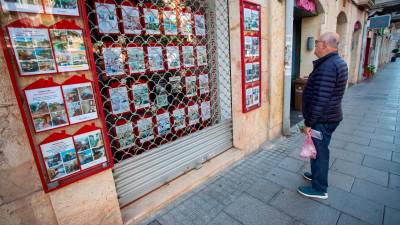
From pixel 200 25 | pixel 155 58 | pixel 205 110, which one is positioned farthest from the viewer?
pixel 205 110

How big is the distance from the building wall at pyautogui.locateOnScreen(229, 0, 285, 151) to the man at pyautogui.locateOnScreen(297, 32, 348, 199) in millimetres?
1217

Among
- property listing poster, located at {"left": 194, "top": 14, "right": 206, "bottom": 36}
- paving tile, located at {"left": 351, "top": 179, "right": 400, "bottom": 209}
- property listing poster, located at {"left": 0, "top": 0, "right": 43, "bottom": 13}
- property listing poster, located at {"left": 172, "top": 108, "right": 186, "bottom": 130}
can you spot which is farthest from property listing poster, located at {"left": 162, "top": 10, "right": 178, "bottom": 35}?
paving tile, located at {"left": 351, "top": 179, "right": 400, "bottom": 209}

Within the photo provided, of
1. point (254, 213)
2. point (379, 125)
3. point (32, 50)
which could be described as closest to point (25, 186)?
point (32, 50)

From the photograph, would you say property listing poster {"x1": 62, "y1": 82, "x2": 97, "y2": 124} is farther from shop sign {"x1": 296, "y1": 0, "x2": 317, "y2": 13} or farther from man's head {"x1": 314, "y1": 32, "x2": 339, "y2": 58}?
shop sign {"x1": 296, "y1": 0, "x2": 317, "y2": 13}

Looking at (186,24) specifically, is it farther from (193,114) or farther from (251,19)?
(193,114)

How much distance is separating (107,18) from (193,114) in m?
1.72

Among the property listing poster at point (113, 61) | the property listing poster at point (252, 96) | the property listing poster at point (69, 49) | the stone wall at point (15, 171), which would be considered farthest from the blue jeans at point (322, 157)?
the stone wall at point (15, 171)

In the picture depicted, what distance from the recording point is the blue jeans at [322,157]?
238 cm

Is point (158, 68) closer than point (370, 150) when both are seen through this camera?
Yes

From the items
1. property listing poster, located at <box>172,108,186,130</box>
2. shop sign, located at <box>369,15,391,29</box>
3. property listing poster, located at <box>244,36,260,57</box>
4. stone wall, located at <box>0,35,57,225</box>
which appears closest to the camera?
stone wall, located at <box>0,35,57,225</box>

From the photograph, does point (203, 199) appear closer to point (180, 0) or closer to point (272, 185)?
point (272, 185)

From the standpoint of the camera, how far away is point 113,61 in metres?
2.36

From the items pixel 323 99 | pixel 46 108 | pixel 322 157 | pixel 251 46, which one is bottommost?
pixel 322 157

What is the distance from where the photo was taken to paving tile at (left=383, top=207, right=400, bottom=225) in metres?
2.12
